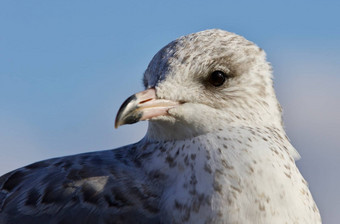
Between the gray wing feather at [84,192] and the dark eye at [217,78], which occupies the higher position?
the dark eye at [217,78]

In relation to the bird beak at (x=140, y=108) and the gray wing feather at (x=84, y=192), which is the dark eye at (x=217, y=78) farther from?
the gray wing feather at (x=84, y=192)

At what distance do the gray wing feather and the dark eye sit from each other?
971 mm

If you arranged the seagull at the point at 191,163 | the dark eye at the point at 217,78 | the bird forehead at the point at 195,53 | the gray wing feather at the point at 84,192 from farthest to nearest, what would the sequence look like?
the dark eye at the point at 217,78 → the bird forehead at the point at 195,53 → the gray wing feather at the point at 84,192 → the seagull at the point at 191,163

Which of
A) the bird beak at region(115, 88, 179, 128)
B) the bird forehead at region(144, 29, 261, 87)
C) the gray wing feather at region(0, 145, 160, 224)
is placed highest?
the bird forehead at region(144, 29, 261, 87)

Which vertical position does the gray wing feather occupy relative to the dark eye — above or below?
below

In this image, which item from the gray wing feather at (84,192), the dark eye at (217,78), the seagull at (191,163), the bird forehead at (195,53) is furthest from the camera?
the dark eye at (217,78)

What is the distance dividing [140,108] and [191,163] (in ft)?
2.13

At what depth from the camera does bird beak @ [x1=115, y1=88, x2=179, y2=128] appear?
5754 mm

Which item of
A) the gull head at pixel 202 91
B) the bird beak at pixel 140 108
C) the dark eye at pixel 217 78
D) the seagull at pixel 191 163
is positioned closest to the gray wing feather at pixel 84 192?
the seagull at pixel 191 163

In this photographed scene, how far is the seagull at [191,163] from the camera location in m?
5.75

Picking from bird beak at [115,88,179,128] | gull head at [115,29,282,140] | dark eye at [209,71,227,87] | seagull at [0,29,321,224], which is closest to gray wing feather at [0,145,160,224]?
seagull at [0,29,321,224]

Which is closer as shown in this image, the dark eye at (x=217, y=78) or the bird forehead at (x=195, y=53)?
the bird forehead at (x=195, y=53)

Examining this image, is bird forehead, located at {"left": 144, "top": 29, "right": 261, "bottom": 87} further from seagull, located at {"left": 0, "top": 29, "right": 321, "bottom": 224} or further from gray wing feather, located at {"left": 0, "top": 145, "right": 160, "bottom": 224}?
gray wing feather, located at {"left": 0, "top": 145, "right": 160, "bottom": 224}

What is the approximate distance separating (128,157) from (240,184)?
1.18 metres
